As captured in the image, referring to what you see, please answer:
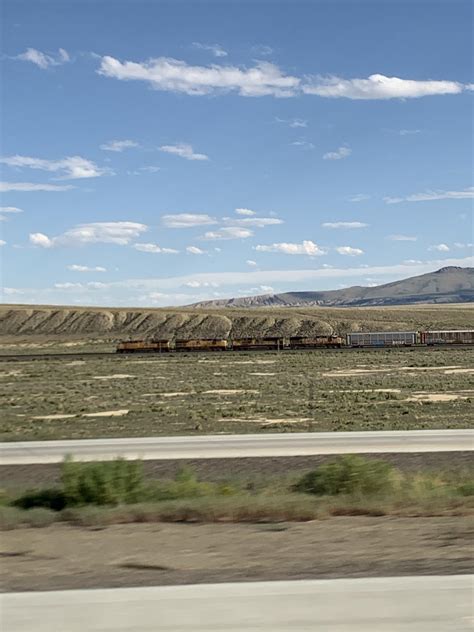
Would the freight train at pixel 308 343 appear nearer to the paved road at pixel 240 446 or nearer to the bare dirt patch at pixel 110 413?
the bare dirt patch at pixel 110 413

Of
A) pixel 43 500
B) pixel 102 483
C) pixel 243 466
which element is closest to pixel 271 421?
pixel 243 466

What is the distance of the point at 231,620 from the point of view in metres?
6.32

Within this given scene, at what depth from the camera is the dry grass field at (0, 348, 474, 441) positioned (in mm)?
31688

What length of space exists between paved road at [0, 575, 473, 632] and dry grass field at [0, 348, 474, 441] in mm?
22319

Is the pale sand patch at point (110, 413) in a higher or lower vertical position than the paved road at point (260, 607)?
lower

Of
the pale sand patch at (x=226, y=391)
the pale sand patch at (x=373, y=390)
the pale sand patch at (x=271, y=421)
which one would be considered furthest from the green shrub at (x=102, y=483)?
the pale sand patch at (x=373, y=390)

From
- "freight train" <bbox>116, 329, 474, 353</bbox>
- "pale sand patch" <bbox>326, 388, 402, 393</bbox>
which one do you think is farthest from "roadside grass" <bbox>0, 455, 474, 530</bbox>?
"freight train" <bbox>116, 329, 474, 353</bbox>

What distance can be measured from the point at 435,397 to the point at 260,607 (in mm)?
36092

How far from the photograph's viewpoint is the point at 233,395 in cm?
4338

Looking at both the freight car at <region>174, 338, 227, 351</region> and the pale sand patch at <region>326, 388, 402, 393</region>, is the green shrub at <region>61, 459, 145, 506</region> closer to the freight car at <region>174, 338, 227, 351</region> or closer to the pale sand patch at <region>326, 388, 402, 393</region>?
the pale sand patch at <region>326, 388, 402, 393</region>

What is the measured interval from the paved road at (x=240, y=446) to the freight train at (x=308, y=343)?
195 feet

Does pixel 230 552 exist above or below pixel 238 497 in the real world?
above

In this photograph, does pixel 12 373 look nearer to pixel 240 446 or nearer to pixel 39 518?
pixel 240 446

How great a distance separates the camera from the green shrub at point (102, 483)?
14734mm
